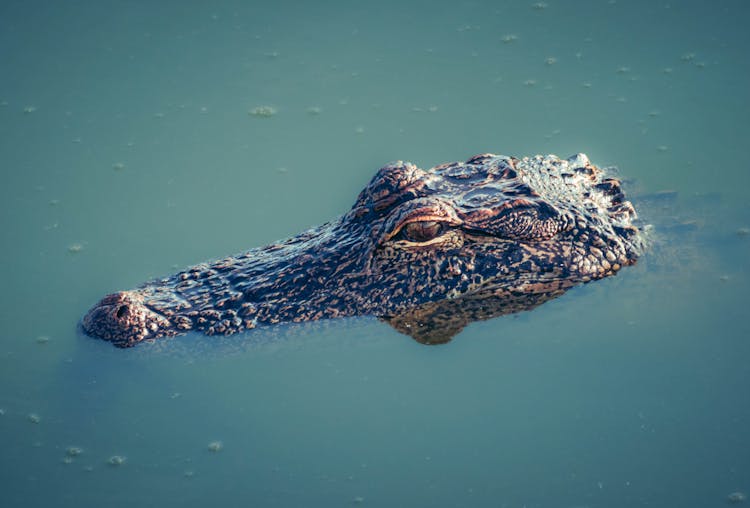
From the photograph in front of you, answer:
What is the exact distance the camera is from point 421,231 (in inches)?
184

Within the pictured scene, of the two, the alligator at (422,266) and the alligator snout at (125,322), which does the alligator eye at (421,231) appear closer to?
the alligator at (422,266)

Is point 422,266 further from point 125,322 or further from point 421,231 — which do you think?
point 125,322

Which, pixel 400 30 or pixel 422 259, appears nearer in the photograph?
pixel 422 259

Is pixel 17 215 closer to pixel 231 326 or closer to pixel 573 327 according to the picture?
pixel 231 326

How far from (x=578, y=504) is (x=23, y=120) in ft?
23.0

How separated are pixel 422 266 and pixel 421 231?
0.27 metres

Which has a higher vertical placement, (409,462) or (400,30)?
(400,30)

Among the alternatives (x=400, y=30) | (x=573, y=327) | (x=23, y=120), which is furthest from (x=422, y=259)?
(x=23, y=120)

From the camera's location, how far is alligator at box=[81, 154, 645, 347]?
189 inches

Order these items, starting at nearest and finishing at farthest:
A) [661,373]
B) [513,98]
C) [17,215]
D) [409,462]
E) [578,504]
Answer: [578,504], [409,462], [661,373], [17,215], [513,98]

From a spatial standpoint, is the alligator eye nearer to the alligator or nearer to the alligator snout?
the alligator

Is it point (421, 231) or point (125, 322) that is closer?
point (421, 231)

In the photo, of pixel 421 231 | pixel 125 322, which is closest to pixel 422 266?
pixel 421 231

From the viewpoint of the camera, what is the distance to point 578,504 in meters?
3.91
